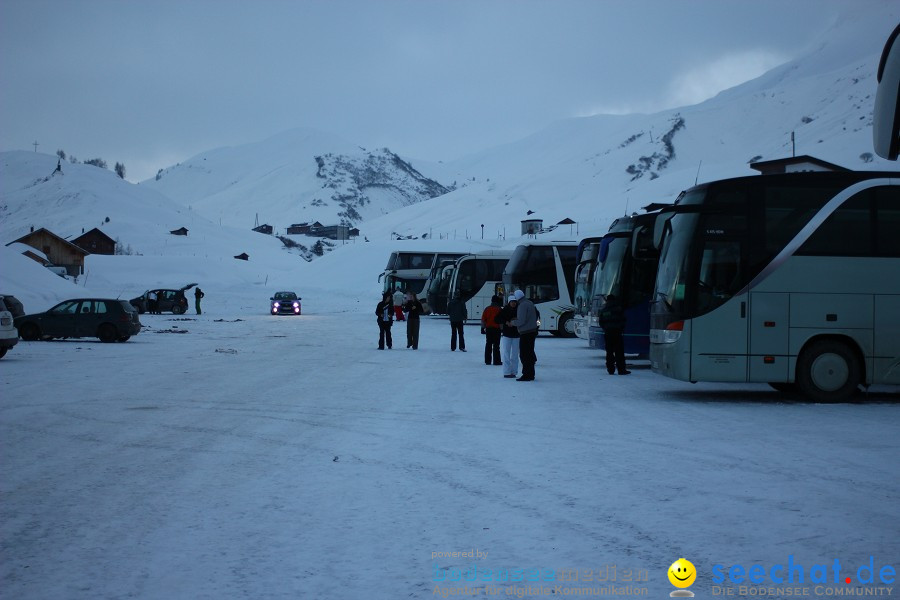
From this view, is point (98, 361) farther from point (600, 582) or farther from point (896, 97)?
point (896, 97)

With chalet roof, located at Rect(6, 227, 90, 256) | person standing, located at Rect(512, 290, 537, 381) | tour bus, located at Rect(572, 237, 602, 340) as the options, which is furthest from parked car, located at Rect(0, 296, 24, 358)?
chalet roof, located at Rect(6, 227, 90, 256)

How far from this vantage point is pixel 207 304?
225 feet

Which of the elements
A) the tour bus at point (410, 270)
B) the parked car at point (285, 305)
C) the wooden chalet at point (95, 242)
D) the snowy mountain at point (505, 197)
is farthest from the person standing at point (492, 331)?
the wooden chalet at point (95, 242)

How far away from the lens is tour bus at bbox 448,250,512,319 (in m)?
42.2

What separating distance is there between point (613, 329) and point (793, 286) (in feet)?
16.8

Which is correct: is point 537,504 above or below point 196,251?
below

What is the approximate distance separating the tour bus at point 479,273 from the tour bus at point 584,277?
1316cm

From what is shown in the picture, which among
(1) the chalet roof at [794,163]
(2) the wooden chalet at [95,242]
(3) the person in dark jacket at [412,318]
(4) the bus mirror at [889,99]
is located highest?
(1) the chalet roof at [794,163]

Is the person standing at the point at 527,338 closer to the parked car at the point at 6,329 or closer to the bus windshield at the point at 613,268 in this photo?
the bus windshield at the point at 613,268

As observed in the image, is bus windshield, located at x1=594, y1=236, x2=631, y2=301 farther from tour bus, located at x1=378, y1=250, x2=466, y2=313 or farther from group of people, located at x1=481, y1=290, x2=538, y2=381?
tour bus, located at x1=378, y1=250, x2=466, y2=313

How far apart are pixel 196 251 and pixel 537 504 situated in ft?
464

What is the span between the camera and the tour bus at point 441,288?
151ft

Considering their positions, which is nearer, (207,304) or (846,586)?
(846,586)

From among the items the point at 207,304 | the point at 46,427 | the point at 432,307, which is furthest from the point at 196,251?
the point at 46,427
